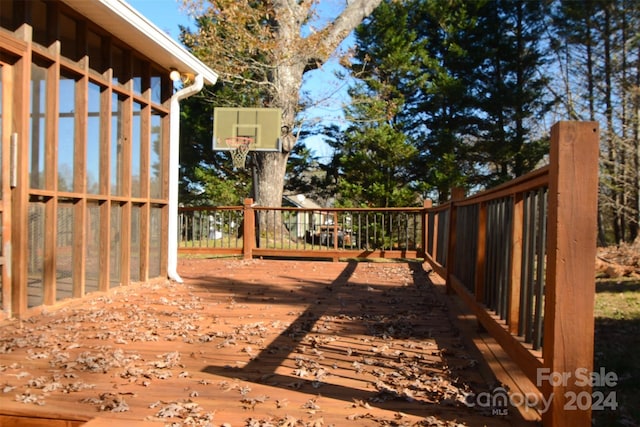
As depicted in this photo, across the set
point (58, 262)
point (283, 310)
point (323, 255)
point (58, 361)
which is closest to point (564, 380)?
point (58, 361)

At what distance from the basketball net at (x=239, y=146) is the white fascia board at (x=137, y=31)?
6051 millimetres

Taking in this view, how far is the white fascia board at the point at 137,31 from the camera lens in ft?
13.8

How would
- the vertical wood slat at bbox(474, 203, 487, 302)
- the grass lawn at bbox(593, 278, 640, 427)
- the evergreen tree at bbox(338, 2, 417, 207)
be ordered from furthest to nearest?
1. the evergreen tree at bbox(338, 2, 417, 207)
2. the vertical wood slat at bbox(474, 203, 487, 302)
3. the grass lawn at bbox(593, 278, 640, 427)

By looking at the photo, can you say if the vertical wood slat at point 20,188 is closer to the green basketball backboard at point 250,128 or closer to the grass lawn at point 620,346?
the grass lawn at point 620,346

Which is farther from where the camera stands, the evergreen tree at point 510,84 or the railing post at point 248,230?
the evergreen tree at point 510,84

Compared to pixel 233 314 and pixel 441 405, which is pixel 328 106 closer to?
pixel 233 314

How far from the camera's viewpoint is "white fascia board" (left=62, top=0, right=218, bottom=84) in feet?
13.8

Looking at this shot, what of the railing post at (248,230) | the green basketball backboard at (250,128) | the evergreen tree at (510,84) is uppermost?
the evergreen tree at (510,84)

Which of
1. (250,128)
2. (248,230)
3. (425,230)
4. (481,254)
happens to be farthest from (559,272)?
(250,128)

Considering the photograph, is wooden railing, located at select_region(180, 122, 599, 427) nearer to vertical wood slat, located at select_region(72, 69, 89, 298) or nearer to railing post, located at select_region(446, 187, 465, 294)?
railing post, located at select_region(446, 187, 465, 294)

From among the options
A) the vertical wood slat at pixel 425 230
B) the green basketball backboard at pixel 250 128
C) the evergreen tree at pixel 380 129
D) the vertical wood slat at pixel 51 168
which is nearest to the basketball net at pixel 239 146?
the green basketball backboard at pixel 250 128

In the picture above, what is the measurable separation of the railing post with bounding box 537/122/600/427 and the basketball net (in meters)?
10.8

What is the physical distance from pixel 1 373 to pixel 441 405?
2215 millimetres

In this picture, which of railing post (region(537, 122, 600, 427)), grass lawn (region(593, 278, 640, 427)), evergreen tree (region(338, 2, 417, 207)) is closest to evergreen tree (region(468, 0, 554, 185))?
evergreen tree (region(338, 2, 417, 207))
